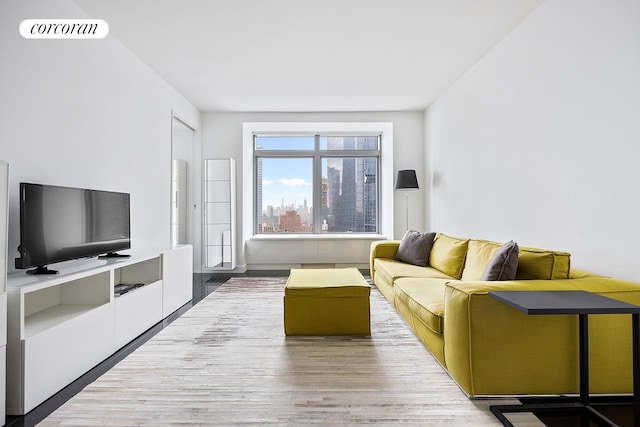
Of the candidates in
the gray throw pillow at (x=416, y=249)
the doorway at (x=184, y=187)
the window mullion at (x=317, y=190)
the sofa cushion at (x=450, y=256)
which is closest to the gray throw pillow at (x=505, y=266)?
the sofa cushion at (x=450, y=256)

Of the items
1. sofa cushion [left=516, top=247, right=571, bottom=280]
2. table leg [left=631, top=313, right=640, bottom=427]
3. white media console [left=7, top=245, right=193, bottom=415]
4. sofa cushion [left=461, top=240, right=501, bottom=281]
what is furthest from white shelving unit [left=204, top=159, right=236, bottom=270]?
table leg [left=631, top=313, right=640, bottom=427]

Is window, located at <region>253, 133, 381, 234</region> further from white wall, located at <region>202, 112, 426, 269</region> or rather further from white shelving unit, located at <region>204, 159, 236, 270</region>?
white shelving unit, located at <region>204, 159, 236, 270</region>

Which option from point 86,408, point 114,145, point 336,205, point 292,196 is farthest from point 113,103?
point 336,205

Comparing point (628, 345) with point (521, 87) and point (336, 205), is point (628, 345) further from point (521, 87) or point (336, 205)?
point (336, 205)

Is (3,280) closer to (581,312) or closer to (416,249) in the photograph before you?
(581,312)

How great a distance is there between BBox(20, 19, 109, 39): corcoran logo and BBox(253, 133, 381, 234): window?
14.8 ft

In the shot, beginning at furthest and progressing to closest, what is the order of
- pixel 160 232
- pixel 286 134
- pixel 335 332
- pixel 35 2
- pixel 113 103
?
pixel 286 134 → pixel 160 232 → pixel 113 103 → pixel 335 332 → pixel 35 2

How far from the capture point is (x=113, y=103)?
3.42m

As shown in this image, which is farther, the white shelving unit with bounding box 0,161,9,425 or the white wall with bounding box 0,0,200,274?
the white wall with bounding box 0,0,200,274

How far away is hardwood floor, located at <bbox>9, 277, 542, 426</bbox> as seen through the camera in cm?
179

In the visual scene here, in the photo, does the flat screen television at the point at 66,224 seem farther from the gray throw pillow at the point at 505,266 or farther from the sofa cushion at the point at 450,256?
the sofa cushion at the point at 450,256

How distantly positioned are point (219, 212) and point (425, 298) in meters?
4.11

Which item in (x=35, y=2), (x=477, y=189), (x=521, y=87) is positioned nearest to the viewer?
(x=35, y=2)

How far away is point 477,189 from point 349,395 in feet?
9.54
